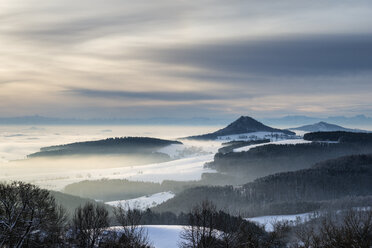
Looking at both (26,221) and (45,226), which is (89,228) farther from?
(26,221)

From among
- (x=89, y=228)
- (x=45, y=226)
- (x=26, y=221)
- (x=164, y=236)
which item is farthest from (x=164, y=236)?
(x=26, y=221)

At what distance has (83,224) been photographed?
7181 centimetres

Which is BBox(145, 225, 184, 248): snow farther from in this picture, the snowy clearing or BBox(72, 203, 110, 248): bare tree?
BBox(72, 203, 110, 248): bare tree

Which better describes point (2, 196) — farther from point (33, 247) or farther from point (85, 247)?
point (85, 247)

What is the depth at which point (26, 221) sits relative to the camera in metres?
57.5

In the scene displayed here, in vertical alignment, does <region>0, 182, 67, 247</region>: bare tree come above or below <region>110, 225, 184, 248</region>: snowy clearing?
above

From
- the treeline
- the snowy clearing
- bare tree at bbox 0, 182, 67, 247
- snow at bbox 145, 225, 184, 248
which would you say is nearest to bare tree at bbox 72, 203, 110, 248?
the treeline

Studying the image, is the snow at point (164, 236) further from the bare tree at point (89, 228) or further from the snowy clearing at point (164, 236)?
the bare tree at point (89, 228)

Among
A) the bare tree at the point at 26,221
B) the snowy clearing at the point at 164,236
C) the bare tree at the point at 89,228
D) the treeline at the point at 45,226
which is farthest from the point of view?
the snowy clearing at the point at 164,236

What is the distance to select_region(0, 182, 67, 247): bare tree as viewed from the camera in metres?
59.1

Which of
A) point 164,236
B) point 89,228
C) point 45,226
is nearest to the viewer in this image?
point 45,226

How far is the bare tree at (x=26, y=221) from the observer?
194 ft

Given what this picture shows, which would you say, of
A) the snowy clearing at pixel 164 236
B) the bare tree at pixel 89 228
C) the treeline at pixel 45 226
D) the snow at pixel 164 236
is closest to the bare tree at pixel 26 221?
the treeline at pixel 45 226

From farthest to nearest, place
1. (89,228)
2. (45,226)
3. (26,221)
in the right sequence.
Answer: (89,228)
(45,226)
(26,221)
